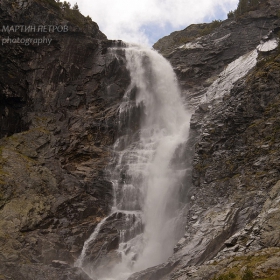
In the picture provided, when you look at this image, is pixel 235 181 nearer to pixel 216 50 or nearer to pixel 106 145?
pixel 106 145

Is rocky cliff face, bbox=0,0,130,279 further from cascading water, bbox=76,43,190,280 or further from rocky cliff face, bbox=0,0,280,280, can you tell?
cascading water, bbox=76,43,190,280

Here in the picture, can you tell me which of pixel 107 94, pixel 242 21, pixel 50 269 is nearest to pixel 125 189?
pixel 50 269

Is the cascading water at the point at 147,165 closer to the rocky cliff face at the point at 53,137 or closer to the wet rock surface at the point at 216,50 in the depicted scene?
the rocky cliff face at the point at 53,137

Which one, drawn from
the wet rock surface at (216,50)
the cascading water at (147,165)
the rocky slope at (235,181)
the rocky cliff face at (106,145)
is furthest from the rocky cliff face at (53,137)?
the rocky slope at (235,181)

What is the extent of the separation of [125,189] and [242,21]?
29592 millimetres

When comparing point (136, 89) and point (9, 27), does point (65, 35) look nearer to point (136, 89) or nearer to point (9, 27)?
point (9, 27)

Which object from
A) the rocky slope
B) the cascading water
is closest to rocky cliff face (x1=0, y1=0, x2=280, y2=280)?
the rocky slope

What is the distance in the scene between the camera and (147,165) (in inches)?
1348

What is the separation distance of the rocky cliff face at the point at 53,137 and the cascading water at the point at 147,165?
5.12ft

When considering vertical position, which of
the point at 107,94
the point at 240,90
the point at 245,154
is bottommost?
the point at 245,154

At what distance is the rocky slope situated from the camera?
1655cm

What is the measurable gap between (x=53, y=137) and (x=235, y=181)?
1985 centimetres

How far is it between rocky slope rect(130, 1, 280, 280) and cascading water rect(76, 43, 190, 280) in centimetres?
306

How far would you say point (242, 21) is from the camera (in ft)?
155
